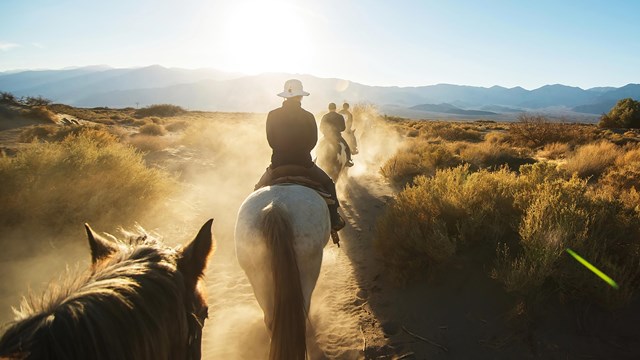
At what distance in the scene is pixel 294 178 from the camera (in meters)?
4.56

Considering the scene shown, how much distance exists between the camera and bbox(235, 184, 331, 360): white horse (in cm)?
320

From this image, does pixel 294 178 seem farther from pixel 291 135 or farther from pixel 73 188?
pixel 73 188

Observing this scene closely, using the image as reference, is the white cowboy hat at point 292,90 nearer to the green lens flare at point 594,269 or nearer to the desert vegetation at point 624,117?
the green lens flare at point 594,269

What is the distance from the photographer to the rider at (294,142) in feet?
16.1

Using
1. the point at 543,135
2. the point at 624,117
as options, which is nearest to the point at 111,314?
the point at 543,135

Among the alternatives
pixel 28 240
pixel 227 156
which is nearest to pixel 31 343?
pixel 28 240

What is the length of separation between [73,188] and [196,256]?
6.67 metres

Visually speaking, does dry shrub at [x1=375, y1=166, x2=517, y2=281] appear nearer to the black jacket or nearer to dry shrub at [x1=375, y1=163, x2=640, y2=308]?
dry shrub at [x1=375, y1=163, x2=640, y2=308]

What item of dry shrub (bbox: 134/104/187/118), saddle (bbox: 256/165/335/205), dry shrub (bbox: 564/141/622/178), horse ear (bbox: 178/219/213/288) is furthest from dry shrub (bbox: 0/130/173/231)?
dry shrub (bbox: 134/104/187/118)

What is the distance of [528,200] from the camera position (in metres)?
5.65

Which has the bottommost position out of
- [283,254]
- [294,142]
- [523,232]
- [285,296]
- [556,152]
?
[285,296]

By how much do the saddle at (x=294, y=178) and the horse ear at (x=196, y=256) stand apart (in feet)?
8.43

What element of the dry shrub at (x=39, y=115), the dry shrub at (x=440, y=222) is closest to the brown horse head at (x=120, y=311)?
the dry shrub at (x=440, y=222)

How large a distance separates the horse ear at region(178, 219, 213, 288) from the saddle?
2568mm
